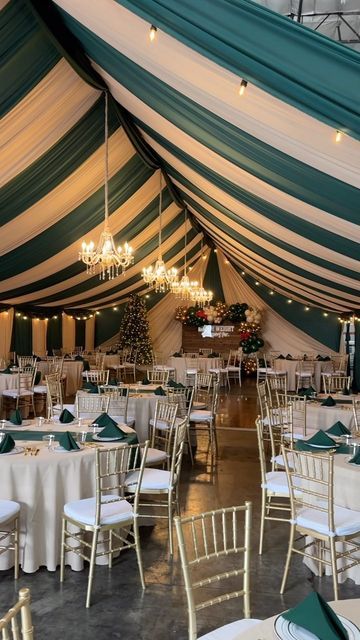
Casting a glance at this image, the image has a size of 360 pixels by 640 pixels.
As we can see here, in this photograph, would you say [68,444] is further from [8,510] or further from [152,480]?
[152,480]

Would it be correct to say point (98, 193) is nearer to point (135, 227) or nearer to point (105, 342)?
point (135, 227)

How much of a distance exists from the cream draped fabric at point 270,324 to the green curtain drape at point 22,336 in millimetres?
7086

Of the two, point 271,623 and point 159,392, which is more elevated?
point 159,392

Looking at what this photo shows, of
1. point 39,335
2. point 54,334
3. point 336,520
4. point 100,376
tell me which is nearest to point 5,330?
point 39,335

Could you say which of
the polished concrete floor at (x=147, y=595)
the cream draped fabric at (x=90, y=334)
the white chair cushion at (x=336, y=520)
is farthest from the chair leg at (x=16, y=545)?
the cream draped fabric at (x=90, y=334)

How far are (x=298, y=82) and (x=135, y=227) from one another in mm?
8577

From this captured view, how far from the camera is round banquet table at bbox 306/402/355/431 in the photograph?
6981 millimetres

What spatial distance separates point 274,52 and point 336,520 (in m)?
2.91

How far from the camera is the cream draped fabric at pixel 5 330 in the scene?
13219 millimetres

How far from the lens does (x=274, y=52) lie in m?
2.25

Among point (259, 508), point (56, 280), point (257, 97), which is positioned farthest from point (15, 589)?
point (56, 280)

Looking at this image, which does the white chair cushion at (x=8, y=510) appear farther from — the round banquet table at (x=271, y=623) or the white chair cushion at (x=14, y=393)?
the white chair cushion at (x=14, y=393)

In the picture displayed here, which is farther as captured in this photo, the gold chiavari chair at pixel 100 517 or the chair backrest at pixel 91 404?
the chair backrest at pixel 91 404

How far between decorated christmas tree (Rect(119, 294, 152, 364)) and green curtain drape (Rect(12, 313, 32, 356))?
4.03 meters
